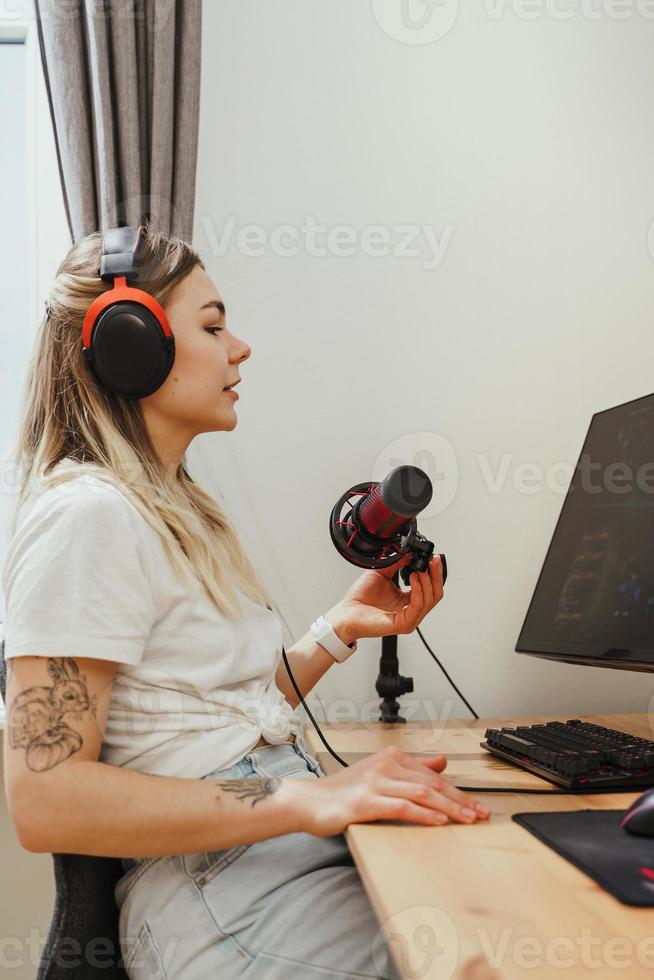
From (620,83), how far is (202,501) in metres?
1.28

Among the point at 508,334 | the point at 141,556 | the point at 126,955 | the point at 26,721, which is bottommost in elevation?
the point at 126,955

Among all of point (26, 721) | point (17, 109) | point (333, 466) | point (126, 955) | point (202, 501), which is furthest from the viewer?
point (17, 109)

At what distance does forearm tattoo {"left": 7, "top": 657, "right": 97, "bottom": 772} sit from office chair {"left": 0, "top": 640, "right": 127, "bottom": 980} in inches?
3.1

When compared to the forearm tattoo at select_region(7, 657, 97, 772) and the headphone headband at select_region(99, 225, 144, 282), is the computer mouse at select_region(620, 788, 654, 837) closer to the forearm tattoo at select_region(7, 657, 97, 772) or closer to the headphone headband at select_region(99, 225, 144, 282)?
the forearm tattoo at select_region(7, 657, 97, 772)

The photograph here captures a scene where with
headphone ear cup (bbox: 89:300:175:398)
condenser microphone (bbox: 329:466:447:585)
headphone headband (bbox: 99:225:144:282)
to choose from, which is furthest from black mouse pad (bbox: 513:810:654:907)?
headphone headband (bbox: 99:225:144:282)

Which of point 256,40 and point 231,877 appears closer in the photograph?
point 231,877

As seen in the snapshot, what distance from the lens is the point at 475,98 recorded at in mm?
1767

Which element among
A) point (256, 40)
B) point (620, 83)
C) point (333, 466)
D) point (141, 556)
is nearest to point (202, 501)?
point (141, 556)

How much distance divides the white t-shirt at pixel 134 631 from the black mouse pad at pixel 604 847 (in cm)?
35

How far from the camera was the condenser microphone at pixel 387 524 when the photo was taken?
1150 mm

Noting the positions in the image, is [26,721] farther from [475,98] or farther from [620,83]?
[620,83]

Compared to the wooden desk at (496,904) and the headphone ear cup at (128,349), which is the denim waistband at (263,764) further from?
the headphone ear cup at (128,349)

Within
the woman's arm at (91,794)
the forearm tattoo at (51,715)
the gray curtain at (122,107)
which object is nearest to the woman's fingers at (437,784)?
the woman's arm at (91,794)

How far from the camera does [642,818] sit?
0.74 meters
